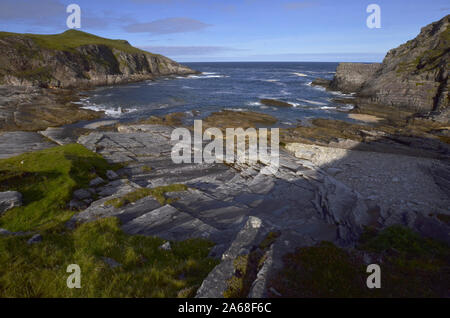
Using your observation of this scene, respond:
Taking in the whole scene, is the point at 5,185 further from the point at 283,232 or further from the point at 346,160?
the point at 346,160

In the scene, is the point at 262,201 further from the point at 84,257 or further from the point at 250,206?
the point at 84,257

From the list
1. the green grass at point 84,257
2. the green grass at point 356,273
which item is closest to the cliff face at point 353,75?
the green grass at point 356,273

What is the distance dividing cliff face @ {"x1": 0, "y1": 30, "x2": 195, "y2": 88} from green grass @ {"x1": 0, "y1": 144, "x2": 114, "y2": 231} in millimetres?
81835

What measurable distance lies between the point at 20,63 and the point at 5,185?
9932 cm

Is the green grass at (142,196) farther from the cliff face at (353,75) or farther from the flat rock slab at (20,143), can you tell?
the cliff face at (353,75)

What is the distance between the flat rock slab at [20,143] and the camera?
2628 cm

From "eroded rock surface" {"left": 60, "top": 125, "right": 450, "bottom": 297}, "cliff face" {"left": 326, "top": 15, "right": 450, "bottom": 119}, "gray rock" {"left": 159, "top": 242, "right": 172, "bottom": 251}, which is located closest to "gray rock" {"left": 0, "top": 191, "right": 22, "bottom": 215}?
"eroded rock surface" {"left": 60, "top": 125, "right": 450, "bottom": 297}

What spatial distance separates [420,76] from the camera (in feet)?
189

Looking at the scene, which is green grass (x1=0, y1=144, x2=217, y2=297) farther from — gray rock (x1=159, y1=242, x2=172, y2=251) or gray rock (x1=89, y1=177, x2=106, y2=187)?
gray rock (x1=89, y1=177, x2=106, y2=187)

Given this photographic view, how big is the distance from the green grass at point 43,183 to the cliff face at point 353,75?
3785 inches

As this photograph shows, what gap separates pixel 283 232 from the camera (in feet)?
29.3

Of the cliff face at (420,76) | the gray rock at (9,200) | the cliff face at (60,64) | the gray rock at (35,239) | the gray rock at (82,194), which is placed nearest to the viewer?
the gray rock at (35,239)

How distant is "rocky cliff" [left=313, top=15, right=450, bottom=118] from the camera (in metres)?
52.9

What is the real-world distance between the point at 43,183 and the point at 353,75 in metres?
102
